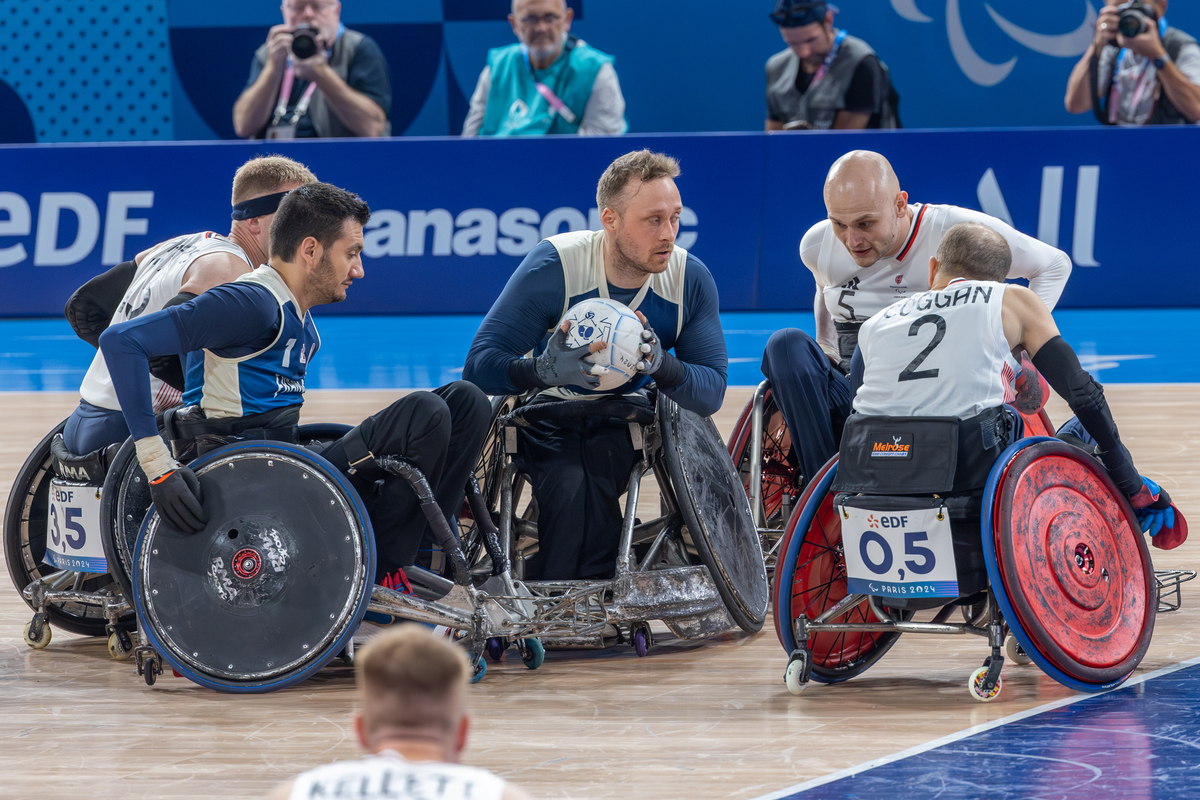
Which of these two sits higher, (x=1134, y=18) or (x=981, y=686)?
(x=1134, y=18)

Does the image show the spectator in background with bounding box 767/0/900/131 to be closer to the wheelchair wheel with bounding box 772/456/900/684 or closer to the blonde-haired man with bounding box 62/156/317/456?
the blonde-haired man with bounding box 62/156/317/456

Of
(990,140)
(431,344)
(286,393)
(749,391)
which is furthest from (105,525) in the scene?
(990,140)

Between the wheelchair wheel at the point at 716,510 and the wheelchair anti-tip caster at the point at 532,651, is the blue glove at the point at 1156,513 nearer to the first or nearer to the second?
the wheelchair wheel at the point at 716,510

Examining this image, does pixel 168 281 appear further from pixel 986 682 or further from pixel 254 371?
pixel 986 682

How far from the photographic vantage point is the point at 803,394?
16.1ft

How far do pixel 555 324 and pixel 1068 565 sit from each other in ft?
5.60

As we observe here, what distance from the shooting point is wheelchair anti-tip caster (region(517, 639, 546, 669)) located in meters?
4.32

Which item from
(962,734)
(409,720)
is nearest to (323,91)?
(962,734)

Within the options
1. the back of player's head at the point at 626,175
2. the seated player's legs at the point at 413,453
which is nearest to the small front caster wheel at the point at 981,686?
the seated player's legs at the point at 413,453

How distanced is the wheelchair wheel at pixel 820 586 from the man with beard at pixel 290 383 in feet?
3.02

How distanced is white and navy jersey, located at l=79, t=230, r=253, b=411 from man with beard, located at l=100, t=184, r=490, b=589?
0.34 metres

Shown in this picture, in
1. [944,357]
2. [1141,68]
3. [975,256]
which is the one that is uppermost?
[1141,68]

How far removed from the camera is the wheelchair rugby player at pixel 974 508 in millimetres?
3762

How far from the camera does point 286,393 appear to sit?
4.25 meters
